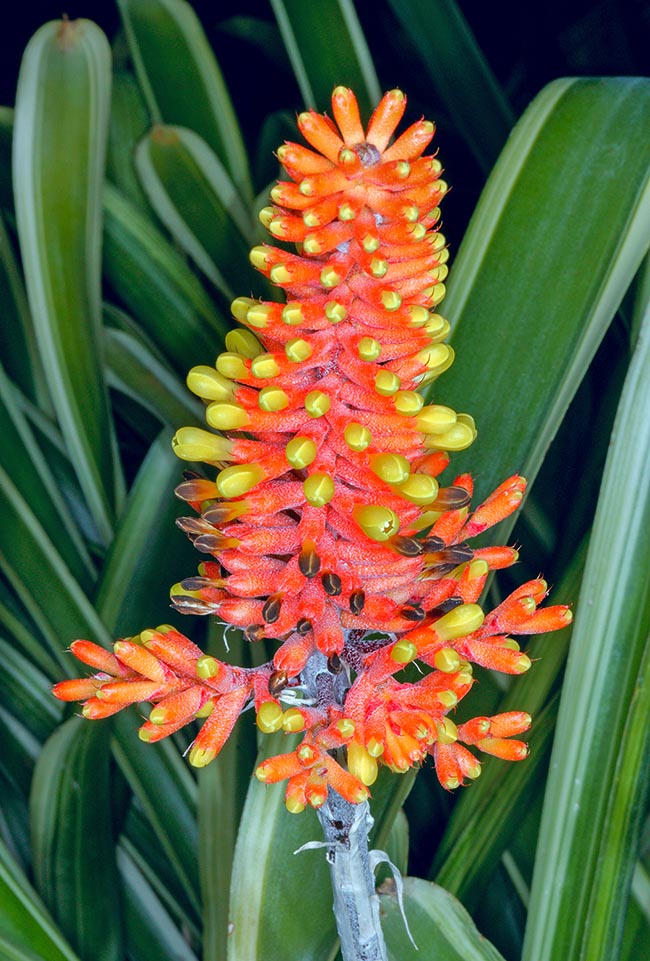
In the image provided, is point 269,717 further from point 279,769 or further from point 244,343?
point 244,343

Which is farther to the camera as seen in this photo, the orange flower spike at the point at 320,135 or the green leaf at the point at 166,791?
the green leaf at the point at 166,791

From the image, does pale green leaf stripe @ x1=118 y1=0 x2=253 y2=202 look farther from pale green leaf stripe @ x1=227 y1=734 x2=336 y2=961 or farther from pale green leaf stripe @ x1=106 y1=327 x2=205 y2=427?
pale green leaf stripe @ x1=227 y1=734 x2=336 y2=961

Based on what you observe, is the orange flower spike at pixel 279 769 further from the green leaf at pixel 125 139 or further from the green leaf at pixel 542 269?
the green leaf at pixel 125 139

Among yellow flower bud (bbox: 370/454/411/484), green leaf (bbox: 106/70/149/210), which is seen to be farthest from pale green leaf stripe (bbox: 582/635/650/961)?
green leaf (bbox: 106/70/149/210)

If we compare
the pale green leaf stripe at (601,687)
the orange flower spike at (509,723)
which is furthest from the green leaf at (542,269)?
the orange flower spike at (509,723)

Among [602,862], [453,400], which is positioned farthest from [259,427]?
[602,862]
